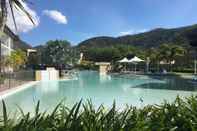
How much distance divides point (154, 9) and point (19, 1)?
2018 cm

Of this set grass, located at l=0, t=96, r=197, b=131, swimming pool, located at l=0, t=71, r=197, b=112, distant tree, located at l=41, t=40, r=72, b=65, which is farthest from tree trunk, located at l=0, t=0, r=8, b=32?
distant tree, located at l=41, t=40, r=72, b=65

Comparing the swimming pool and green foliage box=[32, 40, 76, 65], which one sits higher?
green foliage box=[32, 40, 76, 65]

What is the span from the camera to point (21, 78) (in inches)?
956

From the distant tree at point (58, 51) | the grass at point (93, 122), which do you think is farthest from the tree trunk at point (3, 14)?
the distant tree at point (58, 51)

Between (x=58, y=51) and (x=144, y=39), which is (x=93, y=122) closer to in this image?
(x=58, y=51)

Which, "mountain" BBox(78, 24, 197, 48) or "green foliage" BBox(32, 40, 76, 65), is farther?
"mountain" BBox(78, 24, 197, 48)

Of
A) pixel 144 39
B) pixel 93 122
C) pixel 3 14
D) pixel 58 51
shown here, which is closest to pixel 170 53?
pixel 58 51

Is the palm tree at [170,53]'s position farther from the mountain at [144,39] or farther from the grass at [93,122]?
the grass at [93,122]

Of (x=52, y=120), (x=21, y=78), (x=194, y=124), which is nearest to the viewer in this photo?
(x=52, y=120)

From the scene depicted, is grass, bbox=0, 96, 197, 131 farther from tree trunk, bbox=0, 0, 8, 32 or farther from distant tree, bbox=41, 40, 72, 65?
distant tree, bbox=41, 40, 72, 65

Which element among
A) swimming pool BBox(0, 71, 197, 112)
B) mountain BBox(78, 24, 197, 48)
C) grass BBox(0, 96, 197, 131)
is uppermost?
mountain BBox(78, 24, 197, 48)

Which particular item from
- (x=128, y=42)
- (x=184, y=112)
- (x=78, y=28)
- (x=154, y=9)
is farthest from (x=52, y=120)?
(x=128, y=42)

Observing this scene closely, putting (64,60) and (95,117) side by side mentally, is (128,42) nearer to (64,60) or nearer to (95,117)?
(64,60)

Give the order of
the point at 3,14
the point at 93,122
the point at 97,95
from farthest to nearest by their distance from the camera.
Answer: the point at 97,95 < the point at 3,14 < the point at 93,122
